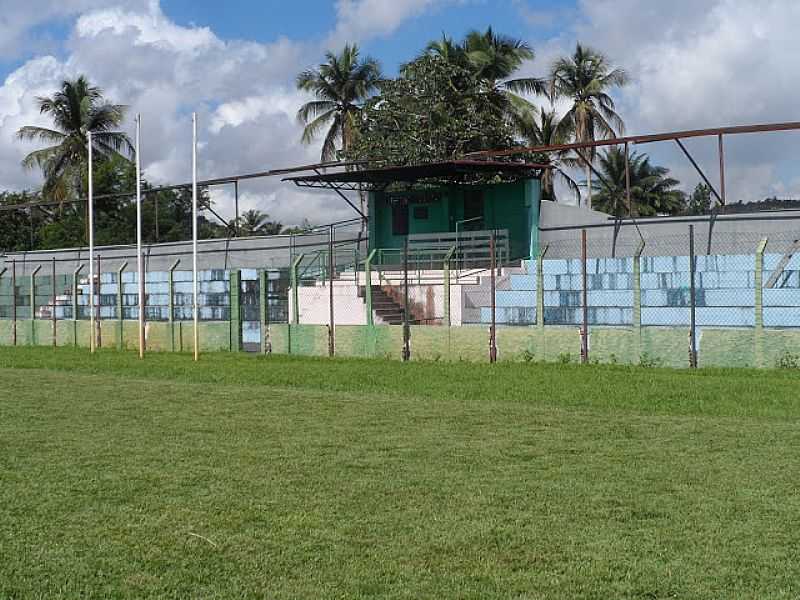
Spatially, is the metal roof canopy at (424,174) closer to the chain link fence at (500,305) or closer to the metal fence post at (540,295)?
the chain link fence at (500,305)

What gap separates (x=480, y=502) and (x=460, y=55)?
123 ft

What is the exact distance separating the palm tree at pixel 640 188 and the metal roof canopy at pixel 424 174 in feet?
→ 102

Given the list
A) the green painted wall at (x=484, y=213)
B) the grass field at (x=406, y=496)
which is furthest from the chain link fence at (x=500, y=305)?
the grass field at (x=406, y=496)

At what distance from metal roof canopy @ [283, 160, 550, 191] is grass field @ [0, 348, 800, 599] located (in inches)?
578

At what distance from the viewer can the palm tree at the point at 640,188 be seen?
206 ft

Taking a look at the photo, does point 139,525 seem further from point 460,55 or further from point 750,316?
point 460,55

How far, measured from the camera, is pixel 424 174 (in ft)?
101

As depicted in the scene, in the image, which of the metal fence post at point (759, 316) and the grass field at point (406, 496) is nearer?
the grass field at point (406, 496)

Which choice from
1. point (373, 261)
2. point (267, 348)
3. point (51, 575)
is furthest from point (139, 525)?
point (373, 261)

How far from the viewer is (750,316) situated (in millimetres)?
19422

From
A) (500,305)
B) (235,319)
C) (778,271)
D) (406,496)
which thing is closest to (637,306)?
(778,271)

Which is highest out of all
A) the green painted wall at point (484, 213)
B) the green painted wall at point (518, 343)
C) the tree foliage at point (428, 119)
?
the tree foliage at point (428, 119)

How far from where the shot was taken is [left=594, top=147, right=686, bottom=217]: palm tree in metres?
62.8

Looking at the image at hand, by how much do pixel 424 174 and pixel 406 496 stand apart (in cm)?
2358
